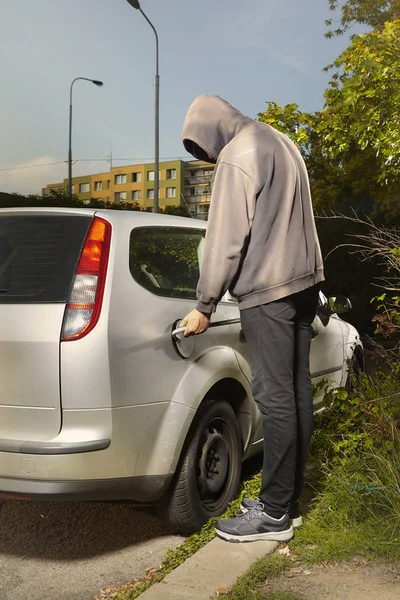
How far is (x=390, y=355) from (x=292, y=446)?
2.29 m

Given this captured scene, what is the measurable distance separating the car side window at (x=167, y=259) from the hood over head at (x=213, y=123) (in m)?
0.61

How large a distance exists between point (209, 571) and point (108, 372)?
2.88 feet

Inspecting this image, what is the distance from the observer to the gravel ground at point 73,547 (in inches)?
123

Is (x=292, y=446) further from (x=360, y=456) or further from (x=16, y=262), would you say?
(x=16, y=262)

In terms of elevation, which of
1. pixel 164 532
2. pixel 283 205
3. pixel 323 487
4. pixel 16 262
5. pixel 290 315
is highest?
pixel 283 205

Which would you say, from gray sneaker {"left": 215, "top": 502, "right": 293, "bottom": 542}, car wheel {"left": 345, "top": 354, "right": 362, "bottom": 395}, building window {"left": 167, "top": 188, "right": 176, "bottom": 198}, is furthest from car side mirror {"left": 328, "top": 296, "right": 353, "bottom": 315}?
building window {"left": 167, "top": 188, "right": 176, "bottom": 198}

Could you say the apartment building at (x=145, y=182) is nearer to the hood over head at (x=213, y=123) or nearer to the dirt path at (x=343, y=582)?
the hood over head at (x=213, y=123)

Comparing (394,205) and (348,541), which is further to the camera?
(394,205)

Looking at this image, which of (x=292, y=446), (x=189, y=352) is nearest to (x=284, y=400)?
(x=292, y=446)

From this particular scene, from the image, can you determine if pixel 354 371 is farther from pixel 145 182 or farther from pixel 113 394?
pixel 145 182

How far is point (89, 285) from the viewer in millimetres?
3104

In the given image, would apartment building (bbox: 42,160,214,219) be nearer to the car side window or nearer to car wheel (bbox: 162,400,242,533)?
the car side window

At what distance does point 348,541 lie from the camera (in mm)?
2941

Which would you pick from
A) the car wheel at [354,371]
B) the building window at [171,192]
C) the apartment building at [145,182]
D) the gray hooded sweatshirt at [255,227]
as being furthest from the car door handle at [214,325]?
Answer: the building window at [171,192]
